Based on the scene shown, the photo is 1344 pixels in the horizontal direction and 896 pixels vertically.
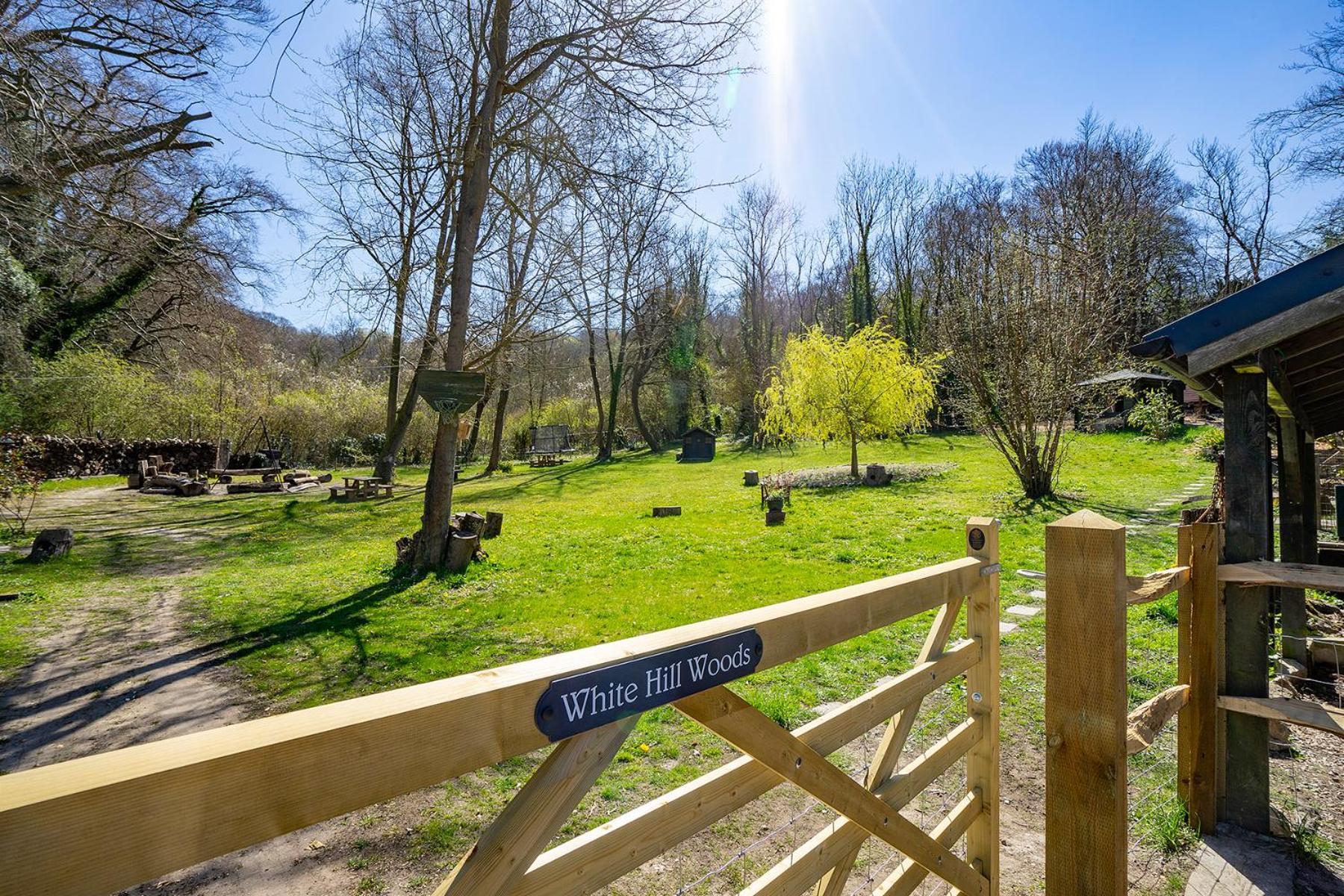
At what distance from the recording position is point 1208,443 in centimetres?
1798

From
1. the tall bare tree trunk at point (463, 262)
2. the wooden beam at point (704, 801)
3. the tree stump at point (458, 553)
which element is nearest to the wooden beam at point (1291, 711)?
the wooden beam at point (704, 801)

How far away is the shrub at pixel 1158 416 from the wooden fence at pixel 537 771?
82.9 ft

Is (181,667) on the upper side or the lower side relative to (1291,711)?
lower

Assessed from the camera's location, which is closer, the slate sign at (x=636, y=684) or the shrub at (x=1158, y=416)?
the slate sign at (x=636, y=684)

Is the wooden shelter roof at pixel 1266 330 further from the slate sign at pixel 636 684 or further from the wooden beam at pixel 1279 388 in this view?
the slate sign at pixel 636 684

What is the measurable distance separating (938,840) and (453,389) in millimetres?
7044

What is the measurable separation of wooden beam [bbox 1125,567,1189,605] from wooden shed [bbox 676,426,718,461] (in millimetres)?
23693

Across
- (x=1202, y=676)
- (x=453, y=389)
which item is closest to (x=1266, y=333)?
(x=1202, y=676)

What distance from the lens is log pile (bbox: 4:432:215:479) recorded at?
60.6ft

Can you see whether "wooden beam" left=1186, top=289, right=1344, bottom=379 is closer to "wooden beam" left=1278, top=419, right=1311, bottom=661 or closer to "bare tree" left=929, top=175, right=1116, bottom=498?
"wooden beam" left=1278, top=419, right=1311, bottom=661

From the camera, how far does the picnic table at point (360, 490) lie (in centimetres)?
1648

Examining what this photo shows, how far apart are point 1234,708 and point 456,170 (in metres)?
10.1

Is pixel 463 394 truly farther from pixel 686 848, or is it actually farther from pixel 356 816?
pixel 686 848

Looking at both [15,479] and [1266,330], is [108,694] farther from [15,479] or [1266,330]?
[1266,330]
